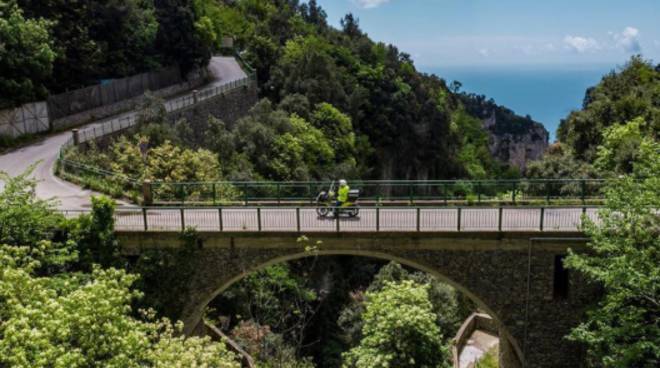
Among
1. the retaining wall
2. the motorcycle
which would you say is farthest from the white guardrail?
A: the motorcycle

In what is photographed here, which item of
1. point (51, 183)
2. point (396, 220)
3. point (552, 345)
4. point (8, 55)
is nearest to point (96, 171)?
point (51, 183)

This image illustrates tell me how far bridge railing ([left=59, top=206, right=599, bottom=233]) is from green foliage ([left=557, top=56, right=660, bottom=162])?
1691 centimetres

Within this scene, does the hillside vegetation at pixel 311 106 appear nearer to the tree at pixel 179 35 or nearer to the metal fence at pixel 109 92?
the tree at pixel 179 35

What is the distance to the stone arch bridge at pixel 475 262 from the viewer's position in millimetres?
18859

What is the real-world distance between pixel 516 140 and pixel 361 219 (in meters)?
120

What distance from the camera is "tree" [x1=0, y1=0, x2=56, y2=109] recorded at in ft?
95.9

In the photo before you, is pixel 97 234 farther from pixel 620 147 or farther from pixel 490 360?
pixel 620 147

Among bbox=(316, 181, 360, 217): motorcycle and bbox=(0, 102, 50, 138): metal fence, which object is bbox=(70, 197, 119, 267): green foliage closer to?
bbox=(316, 181, 360, 217): motorcycle

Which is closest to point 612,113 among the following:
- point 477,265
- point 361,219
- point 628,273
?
point 477,265

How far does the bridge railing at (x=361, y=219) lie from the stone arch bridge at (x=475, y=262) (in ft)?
0.68

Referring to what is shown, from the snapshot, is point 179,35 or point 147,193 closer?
point 147,193

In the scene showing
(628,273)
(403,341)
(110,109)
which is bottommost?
(403,341)

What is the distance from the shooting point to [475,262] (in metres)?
19.1

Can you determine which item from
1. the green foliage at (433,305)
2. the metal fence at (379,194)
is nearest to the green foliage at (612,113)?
the metal fence at (379,194)
